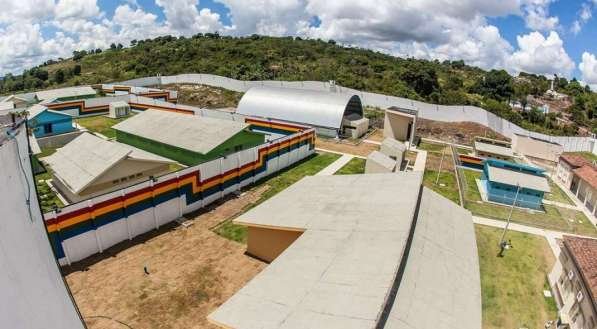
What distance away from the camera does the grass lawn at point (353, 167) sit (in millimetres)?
35184

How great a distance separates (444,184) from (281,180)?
1584 centimetres

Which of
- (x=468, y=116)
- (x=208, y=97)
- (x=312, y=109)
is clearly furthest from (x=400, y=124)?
(x=208, y=97)

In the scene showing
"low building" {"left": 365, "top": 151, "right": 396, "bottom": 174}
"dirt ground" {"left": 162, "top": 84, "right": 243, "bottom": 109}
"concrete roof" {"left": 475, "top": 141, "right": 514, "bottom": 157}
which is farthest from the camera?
"dirt ground" {"left": 162, "top": 84, "right": 243, "bottom": 109}

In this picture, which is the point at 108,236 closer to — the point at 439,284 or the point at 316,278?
the point at 316,278

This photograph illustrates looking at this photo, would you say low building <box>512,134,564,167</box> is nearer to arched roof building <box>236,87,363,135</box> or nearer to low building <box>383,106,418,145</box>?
low building <box>383,106,418,145</box>

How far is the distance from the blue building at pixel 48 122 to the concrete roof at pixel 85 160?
55.8ft

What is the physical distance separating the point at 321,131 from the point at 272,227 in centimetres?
3139

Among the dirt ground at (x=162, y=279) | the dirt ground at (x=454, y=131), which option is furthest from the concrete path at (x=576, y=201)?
the dirt ground at (x=162, y=279)

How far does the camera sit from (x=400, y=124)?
47.6 metres

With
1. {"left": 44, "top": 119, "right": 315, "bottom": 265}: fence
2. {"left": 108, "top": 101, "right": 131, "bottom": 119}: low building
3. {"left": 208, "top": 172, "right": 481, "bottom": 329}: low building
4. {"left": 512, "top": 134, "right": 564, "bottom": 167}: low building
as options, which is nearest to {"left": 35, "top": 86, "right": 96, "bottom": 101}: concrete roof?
{"left": 108, "top": 101, "right": 131, "bottom": 119}: low building

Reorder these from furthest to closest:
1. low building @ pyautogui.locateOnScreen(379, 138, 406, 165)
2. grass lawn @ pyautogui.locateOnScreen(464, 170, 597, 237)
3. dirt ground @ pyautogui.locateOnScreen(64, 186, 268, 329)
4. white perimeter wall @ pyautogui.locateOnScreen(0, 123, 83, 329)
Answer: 1. low building @ pyautogui.locateOnScreen(379, 138, 406, 165)
2. grass lawn @ pyautogui.locateOnScreen(464, 170, 597, 237)
3. dirt ground @ pyautogui.locateOnScreen(64, 186, 268, 329)
4. white perimeter wall @ pyautogui.locateOnScreen(0, 123, 83, 329)

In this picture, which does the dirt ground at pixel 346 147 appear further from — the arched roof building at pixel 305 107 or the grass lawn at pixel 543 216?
the grass lawn at pixel 543 216

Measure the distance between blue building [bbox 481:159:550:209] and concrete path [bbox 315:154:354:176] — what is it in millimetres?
13978

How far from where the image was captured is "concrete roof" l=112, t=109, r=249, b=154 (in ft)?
109
